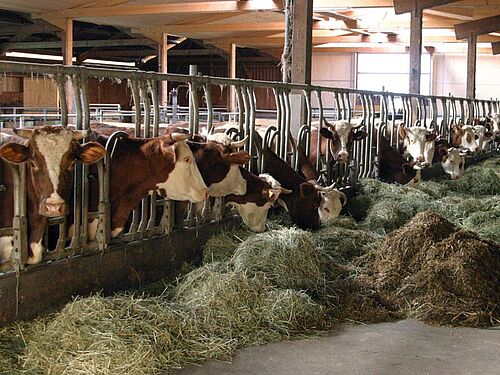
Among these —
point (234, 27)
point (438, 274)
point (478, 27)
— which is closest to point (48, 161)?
point (438, 274)

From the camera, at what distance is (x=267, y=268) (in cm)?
554

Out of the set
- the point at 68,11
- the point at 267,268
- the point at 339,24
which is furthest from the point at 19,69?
the point at 339,24

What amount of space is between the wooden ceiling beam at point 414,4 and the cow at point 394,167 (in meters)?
4.76

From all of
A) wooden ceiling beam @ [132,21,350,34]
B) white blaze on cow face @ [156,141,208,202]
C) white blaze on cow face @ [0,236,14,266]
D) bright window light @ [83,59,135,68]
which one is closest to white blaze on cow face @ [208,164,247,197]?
white blaze on cow face @ [156,141,208,202]

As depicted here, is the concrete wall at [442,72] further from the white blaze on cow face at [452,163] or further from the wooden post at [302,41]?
the wooden post at [302,41]

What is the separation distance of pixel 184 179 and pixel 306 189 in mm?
2580

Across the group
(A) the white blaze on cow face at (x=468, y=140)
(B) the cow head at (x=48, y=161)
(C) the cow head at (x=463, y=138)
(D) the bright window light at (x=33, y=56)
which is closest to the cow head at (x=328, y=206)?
(B) the cow head at (x=48, y=161)

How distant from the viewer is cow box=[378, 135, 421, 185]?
11.2 metres

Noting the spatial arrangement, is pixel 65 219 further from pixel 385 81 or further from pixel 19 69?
pixel 385 81

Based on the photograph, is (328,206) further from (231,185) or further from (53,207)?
(53,207)

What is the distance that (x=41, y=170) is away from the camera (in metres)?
4.60

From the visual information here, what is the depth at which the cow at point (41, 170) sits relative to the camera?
4.55m

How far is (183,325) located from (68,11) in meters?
14.5

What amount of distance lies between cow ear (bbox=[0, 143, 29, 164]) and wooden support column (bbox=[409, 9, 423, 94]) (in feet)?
38.5
